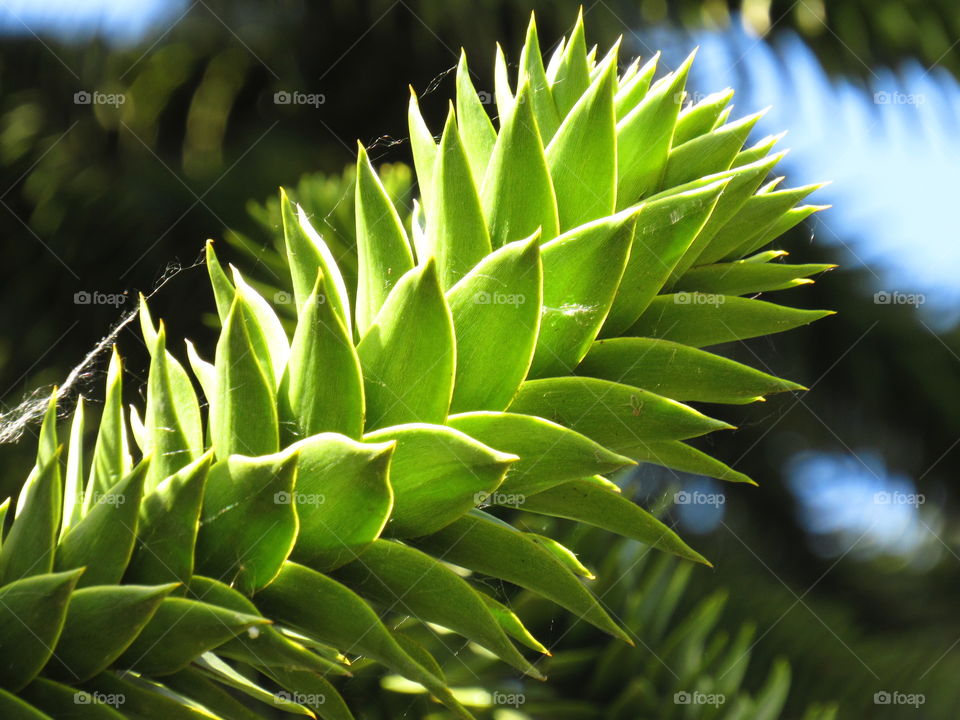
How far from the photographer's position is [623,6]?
2533 millimetres

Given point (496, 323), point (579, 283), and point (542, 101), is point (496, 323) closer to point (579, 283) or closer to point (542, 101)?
point (579, 283)

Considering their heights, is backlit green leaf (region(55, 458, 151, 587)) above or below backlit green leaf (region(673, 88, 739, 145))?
below

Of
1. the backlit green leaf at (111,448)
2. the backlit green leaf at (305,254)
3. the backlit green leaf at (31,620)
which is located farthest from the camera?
the backlit green leaf at (305,254)

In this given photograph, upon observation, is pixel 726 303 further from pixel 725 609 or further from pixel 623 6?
pixel 623 6

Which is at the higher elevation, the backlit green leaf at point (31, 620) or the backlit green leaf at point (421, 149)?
the backlit green leaf at point (421, 149)

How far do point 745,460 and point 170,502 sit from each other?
2119 mm

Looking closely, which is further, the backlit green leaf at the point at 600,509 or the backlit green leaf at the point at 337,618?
the backlit green leaf at the point at 600,509

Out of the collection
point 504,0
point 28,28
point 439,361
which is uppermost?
point 504,0

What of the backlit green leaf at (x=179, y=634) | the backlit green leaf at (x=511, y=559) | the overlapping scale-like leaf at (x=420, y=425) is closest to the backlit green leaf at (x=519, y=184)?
the overlapping scale-like leaf at (x=420, y=425)

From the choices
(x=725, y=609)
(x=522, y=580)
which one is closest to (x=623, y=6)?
(x=725, y=609)

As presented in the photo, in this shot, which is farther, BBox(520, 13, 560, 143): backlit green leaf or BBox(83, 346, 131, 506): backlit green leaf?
BBox(520, 13, 560, 143): backlit green leaf

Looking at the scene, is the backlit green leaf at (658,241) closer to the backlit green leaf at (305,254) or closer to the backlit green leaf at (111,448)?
the backlit green leaf at (305,254)

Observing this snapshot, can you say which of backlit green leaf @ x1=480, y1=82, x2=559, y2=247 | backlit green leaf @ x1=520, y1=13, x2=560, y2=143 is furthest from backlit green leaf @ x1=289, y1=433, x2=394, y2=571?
backlit green leaf @ x1=520, y1=13, x2=560, y2=143

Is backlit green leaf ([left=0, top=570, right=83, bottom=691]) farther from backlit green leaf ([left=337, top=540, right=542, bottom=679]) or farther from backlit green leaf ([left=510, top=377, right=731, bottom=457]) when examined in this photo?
backlit green leaf ([left=510, top=377, right=731, bottom=457])
